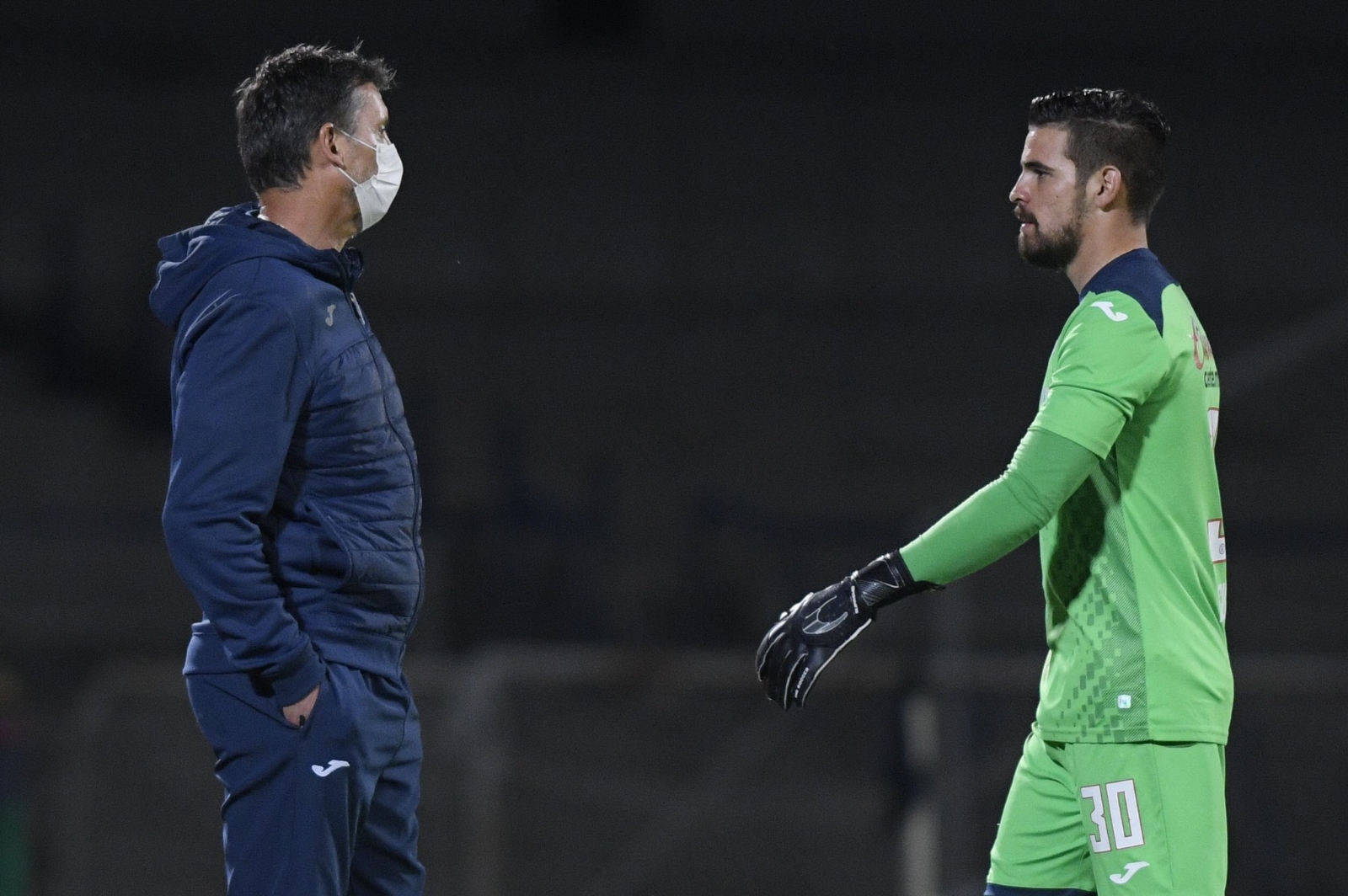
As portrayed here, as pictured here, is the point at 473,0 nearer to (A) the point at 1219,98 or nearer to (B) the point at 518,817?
(A) the point at 1219,98

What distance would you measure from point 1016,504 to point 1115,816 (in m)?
0.48

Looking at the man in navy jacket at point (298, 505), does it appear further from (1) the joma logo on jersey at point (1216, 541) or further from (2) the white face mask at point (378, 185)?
(1) the joma logo on jersey at point (1216, 541)

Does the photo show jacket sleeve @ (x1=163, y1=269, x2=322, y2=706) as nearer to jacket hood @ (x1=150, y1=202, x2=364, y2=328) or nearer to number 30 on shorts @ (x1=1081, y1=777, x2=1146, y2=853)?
jacket hood @ (x1=150, y1=202, x2=364, y2=328)

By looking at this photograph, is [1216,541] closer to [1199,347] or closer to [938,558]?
[1199,347]

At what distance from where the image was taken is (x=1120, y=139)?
2.45m

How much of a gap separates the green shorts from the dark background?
649cm

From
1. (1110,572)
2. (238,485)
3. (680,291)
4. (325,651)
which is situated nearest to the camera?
(238,485)

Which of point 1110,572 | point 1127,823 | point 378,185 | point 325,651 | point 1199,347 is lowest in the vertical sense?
point 1127,823

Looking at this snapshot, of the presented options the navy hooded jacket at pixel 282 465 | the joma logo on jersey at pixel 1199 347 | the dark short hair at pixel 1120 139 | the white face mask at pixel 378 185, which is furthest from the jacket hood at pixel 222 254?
the joma logo on jersey at pixel 1199 347

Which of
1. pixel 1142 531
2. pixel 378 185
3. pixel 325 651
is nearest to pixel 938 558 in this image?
pixel 1142 531

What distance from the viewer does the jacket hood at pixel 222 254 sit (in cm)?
224

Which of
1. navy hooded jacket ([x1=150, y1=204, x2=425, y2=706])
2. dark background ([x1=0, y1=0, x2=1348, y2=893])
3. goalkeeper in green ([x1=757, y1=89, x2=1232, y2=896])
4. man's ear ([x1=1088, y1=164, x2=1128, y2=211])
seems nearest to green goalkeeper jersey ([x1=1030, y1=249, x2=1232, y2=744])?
goalkeeper in green ([x1=757, y1=89, x2=1232, y2=896])

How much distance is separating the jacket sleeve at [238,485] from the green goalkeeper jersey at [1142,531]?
3.44ft

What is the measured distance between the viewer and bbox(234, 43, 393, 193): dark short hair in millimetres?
2355
